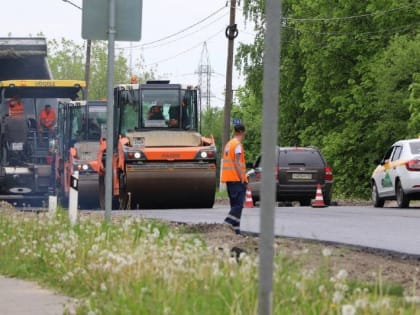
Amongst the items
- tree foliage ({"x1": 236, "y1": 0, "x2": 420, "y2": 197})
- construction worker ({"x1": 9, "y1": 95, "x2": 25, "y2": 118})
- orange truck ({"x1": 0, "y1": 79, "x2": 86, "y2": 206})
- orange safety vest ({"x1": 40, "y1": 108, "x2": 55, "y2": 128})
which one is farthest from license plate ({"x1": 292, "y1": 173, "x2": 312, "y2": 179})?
tree foliage ({"x1": 236, "y1": 0, "x2": 420, "y2": 197})

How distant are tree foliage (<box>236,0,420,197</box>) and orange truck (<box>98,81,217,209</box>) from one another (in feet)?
75.2

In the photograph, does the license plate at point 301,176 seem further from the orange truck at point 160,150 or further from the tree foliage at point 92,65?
the tree foliage at point 92,65

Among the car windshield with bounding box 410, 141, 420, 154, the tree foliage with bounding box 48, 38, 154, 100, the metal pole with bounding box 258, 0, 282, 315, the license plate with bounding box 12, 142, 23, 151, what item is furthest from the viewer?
the tree foliage with bounding box 48, 38, 154, 100

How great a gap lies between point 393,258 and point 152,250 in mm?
3651

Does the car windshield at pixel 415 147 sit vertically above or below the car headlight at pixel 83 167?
above

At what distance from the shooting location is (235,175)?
18547 millimetres

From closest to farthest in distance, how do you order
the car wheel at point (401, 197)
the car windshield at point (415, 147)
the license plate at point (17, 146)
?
the car windshield at point (415, 147), the car wheel at point (401, 197), the license plate at point (17, 146)

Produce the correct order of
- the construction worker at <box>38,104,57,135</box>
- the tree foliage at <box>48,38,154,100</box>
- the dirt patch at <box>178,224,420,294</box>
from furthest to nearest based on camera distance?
the tree foliage at <box>48,38,154,100</box>, the construction worker at <box>38,104,57,135</box>, the dirt patch at <box>178,224,420,294</box>

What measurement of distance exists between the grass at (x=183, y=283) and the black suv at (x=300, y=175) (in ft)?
71.6

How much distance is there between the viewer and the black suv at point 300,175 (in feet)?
116

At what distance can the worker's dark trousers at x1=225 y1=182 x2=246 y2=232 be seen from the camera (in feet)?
60.5

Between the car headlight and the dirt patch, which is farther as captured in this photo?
the car headlight

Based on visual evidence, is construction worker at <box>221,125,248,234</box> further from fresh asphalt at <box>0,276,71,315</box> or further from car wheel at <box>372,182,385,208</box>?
car wheel at <box>372,182,385,208</box>

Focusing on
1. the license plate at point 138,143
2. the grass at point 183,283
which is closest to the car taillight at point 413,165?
the license plate at point 138,143
